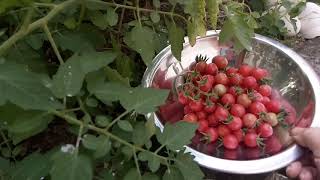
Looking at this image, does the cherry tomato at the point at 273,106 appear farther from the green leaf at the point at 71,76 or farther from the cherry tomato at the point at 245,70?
the green leaf at the point at 71,76

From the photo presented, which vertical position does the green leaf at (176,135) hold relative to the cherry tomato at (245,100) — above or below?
above

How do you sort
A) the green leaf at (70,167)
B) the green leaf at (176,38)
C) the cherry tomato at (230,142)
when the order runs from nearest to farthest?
the green leaf at (70,167), the green leaf at (176,38), the cherry tomato at (230,142)

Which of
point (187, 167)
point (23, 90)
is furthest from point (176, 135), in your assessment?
point (23, 90)

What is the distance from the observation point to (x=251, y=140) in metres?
1.53

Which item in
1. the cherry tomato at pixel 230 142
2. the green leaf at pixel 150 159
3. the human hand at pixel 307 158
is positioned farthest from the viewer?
the cherry tomato at pixel 230 142

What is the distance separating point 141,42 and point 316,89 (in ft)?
2.19

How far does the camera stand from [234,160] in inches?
56.2

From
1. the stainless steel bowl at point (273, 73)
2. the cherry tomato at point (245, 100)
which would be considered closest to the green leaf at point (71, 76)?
the stainless steel bowl at point (273, 73)

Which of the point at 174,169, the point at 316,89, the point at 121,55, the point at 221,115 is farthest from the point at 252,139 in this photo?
the point at 174,169

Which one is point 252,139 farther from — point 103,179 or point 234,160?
point 103,179

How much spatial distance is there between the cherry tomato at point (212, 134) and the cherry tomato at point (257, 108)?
14 cm

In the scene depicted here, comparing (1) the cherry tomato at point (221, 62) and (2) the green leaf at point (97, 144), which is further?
(1) the cherry tomato at point (221, 62)

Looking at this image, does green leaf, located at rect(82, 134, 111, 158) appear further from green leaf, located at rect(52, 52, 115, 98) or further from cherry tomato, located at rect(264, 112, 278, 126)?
cherry tomato, located at rect(264, 112, 278, 126)

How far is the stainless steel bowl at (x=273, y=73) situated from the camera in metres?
1.41
